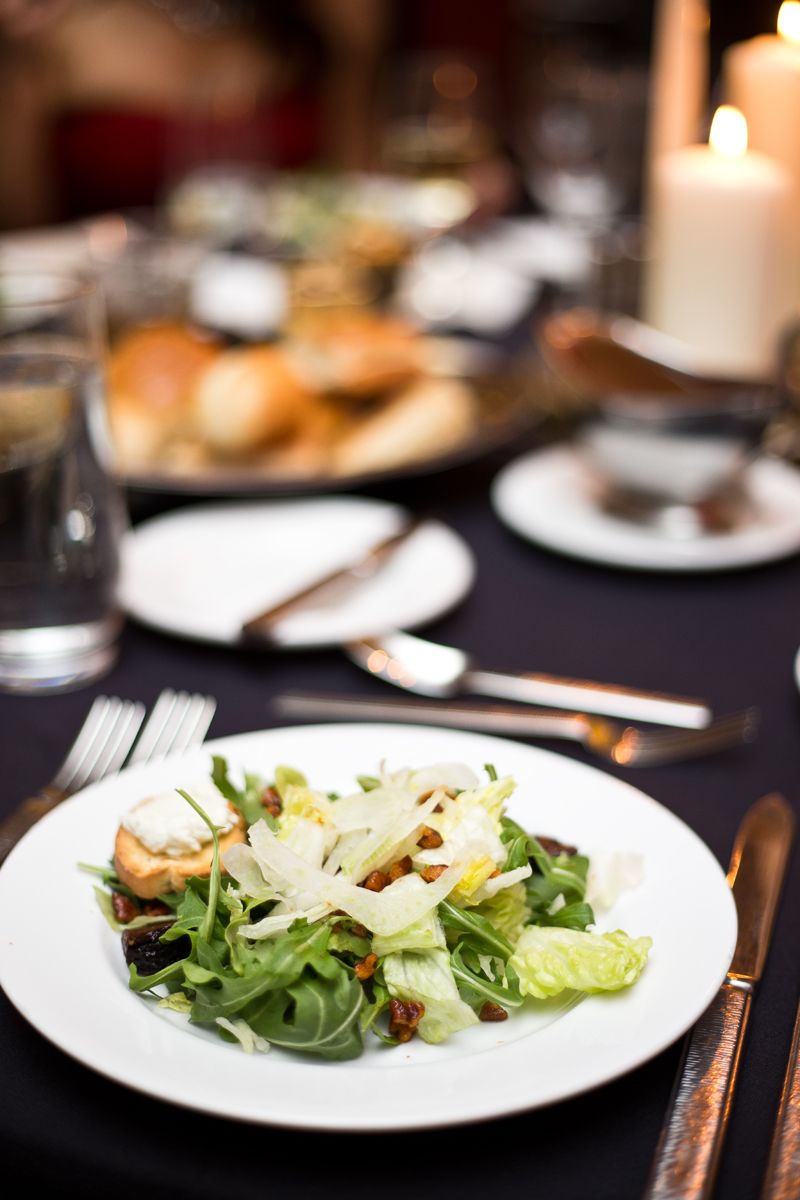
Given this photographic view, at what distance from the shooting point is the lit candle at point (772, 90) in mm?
1966

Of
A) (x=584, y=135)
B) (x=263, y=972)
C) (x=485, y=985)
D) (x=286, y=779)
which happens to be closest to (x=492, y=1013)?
(x=485, y=985)

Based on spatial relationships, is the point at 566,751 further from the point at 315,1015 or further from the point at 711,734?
the point at 315,1015

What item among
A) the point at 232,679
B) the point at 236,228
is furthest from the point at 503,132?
the point at 232,679

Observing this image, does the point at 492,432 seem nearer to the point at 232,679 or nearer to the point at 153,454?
the point at 153,454

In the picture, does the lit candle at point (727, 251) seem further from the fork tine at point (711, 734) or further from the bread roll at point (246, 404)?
the fork tine at point (711, 734)

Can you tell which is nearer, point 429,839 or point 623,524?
point 429,839

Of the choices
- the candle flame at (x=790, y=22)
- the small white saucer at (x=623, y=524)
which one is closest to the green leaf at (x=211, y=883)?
the small white saucer at (x=623, y=524)

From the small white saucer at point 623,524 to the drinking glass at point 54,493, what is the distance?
51 centimetres

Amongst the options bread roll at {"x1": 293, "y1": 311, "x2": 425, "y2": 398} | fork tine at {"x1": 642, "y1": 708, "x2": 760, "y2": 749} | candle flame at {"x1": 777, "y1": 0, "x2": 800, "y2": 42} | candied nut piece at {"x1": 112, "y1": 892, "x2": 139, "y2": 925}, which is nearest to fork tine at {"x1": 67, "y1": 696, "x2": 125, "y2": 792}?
candied nut piece at {"x1": 112, "y1": 892, "x2": 139, "y2": 925}

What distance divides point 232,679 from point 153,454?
1.78ft

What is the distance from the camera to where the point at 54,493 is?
3.70ft

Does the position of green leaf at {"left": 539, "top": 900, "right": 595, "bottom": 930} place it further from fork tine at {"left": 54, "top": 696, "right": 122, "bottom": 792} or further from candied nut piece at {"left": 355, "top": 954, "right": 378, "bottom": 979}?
fork tine at {"left": 54, "top": 696, "right": 122, "bottom": 792}

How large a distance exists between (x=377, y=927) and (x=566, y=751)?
40 centimetres

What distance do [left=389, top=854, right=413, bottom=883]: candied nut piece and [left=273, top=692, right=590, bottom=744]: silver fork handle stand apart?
33 centimetres
